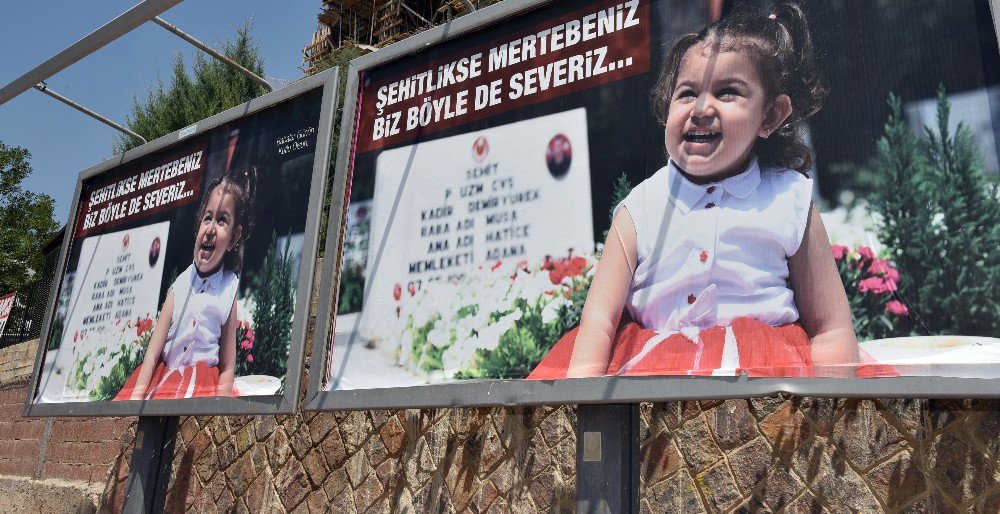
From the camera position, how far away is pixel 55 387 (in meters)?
6.59

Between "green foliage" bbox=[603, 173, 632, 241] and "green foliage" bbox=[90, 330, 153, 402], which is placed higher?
"green foliage" bbox=[603, 173, 632, 241]

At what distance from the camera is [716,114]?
3.80m

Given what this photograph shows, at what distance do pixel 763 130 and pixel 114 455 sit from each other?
7850 mm

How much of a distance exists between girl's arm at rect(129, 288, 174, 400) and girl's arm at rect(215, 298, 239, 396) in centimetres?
69

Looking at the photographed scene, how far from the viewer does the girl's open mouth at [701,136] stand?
3.77m

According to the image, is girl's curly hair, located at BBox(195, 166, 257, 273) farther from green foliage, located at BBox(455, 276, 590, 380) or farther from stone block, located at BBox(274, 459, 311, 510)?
green foliage, located at BBox(455, 276, 590, 380)

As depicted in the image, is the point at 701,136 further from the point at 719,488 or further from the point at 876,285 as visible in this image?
the point at 719,488

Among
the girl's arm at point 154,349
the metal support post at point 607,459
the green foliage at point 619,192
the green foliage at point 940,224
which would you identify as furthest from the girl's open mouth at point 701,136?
the girl's arm at point 154,349

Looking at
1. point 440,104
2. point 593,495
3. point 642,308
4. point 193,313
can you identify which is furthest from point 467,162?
point 193,313

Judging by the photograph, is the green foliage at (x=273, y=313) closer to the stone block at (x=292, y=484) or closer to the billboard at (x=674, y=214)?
the billboard at (x=674, y=214)

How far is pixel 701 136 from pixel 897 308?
1.20m

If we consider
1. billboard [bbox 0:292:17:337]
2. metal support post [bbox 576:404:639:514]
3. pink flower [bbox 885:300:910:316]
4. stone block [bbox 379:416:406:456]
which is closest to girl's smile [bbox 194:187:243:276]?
stone block [bbox 379:416:406:456]

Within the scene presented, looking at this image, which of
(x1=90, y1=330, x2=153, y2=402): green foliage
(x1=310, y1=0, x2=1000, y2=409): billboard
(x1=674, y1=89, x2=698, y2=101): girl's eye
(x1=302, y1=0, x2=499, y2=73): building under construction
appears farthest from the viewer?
(x1=302, y1=0, x2=499, y2=73): building under construction

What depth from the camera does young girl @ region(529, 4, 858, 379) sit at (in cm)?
331
